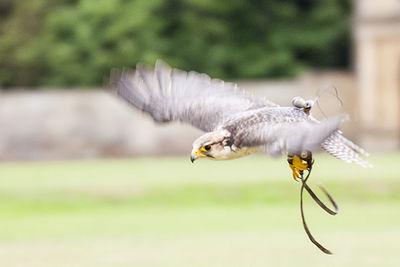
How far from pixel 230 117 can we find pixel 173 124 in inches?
773

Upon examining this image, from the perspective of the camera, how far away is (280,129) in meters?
4.83

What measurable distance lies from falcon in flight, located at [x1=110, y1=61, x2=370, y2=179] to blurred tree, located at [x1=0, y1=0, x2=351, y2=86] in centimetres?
2046

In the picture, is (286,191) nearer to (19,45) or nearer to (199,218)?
(199,218)

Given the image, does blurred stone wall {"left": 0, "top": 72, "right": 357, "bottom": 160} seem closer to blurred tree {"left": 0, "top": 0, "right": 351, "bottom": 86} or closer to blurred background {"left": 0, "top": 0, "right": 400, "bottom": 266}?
blurred background {"left": 0, "top": 0, "right": 400, "bottom": 266}

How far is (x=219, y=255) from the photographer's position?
991 cm

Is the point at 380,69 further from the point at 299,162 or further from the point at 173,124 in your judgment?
the point at 299,162

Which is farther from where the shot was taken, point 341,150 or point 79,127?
point 79,127

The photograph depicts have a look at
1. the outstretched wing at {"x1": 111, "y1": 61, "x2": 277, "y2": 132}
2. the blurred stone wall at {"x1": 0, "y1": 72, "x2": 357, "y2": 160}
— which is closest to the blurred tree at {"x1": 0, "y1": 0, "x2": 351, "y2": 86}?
the blurred stone wall at {"x1": 0, "y1": 72, "x2": 357, "y2": 160}

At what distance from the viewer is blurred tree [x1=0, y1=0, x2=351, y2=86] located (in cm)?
2755

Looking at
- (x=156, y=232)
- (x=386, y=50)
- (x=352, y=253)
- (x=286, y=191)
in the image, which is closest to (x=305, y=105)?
(x=352, y=253)

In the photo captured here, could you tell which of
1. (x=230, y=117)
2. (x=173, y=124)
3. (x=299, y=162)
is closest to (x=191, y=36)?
(x=173, y=124)

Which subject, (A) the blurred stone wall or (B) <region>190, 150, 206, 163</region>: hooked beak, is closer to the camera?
(B) <region>190, 150, 206, 163</region>: hooked beak

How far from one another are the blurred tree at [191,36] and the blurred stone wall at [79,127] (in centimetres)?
148

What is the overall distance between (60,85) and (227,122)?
23.9m
